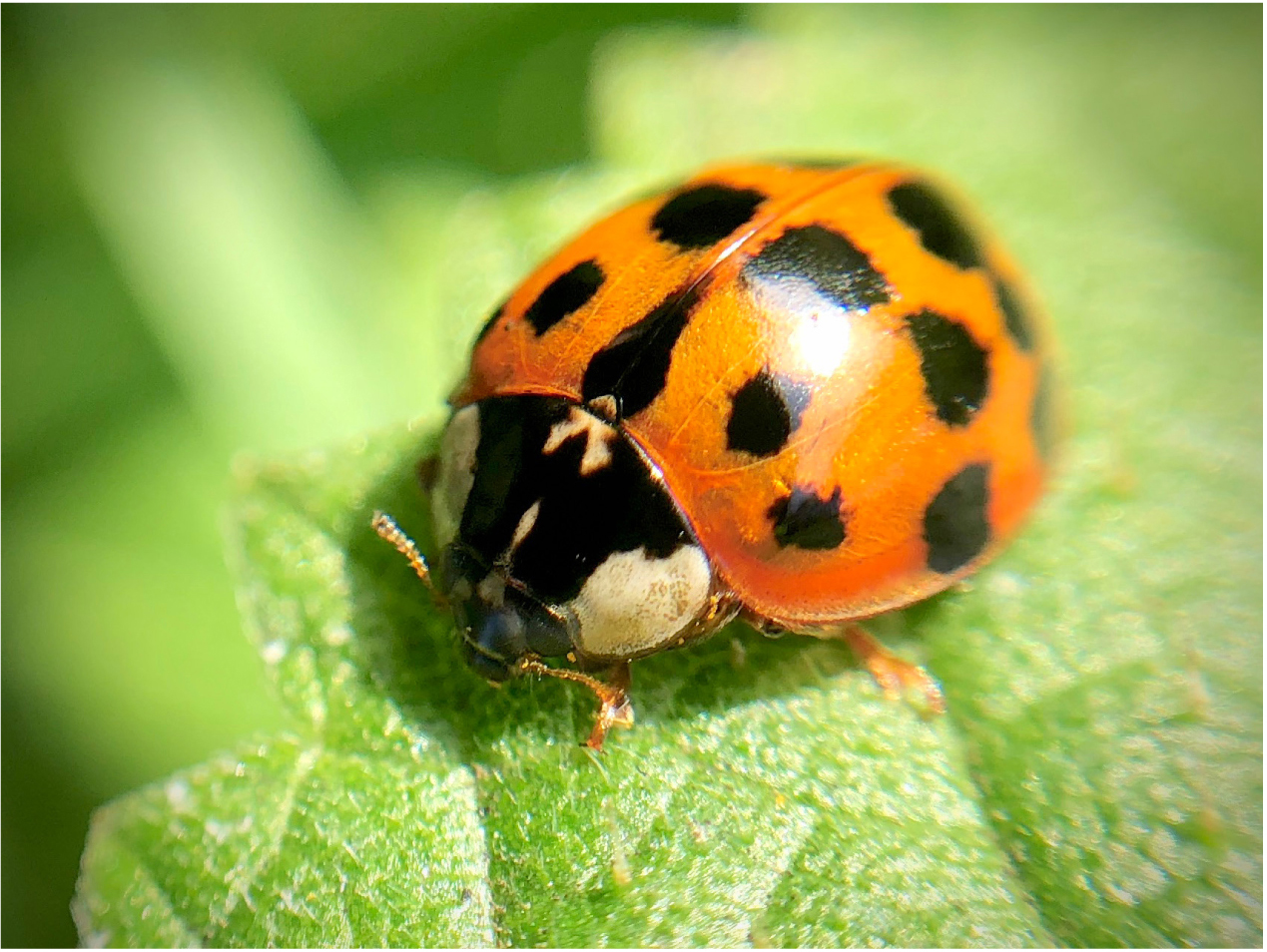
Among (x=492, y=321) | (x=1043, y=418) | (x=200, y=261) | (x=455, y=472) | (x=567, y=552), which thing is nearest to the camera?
(x=567, y=552)

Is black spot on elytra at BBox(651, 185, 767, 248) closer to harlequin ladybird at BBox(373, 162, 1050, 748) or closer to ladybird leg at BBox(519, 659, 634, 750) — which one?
→ harlequin ladybird at BBox(373, 162, 1050, 748)

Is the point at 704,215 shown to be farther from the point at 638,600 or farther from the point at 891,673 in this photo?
the point at 891,673

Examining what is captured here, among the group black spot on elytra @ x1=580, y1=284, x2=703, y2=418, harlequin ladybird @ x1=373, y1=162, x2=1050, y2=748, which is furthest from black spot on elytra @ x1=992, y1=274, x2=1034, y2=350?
black spot on elytra @ x1=580, y1=284, x2=703, y2=418

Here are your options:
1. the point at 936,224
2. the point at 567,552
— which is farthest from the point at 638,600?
the point at 936,224

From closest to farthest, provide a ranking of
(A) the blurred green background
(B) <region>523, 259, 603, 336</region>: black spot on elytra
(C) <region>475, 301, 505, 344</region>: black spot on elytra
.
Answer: (B) <region>523, 259, 603, 336</region>: black spot on elytra
(C) <region>475, 301, 505, 344</region>: black spot on elytra
(A) the blurred green background

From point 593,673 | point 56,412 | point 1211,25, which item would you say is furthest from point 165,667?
point 1211,25

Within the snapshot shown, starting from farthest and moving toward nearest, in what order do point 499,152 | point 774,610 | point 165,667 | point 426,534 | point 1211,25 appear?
point 499,152 → point 1211,25 → point 165,667 → point 426,534 → point 774,610

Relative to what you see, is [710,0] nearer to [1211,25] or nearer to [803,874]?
[1211,25]
